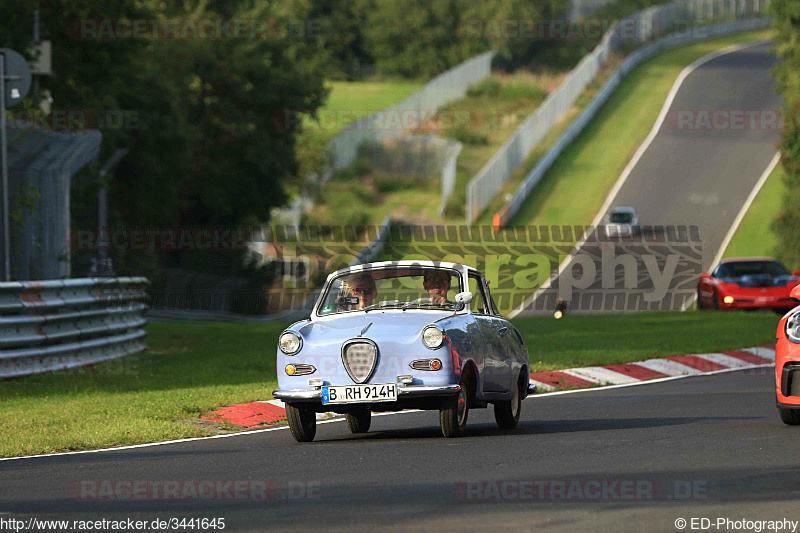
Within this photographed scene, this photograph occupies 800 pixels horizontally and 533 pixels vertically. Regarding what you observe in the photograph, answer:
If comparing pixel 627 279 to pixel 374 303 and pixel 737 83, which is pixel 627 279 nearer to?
pixel 374 303

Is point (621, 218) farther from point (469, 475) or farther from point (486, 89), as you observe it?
point (469, 475)

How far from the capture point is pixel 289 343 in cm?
1149

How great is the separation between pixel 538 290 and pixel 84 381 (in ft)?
86.6

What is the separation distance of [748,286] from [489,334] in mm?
20138

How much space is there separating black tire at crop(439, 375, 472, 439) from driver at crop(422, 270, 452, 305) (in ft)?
3.42

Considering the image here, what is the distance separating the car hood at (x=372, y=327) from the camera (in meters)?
11.3

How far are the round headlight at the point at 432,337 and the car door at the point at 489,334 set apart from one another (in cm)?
84

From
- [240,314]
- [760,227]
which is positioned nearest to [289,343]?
[240,314]

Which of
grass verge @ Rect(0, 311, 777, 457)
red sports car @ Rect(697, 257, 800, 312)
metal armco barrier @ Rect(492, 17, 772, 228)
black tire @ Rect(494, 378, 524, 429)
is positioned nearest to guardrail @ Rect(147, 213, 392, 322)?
grass verge @ Rect(0, 311, 777, 457)

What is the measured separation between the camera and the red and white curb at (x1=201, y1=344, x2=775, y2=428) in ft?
44.8

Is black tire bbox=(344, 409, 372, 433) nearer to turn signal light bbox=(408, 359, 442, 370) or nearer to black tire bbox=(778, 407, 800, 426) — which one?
turn signal light bbox=(408, 359, 442, 370)

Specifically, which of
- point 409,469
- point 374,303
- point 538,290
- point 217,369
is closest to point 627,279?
point 538,290

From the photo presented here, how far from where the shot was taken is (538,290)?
42250mm

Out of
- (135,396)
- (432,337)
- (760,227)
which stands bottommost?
(760,227)
